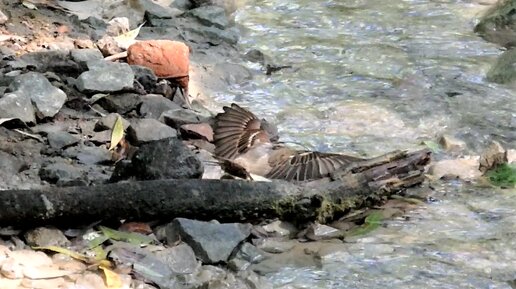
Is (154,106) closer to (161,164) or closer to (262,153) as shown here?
(262,153)

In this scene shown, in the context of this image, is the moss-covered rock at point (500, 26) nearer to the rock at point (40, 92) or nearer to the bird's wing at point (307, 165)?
the bird's wing at point (307, 165)

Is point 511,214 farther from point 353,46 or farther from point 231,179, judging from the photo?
point 353,46

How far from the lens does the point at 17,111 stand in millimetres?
4129

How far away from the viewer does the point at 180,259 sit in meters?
3.18

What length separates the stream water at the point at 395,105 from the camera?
3.29 metres

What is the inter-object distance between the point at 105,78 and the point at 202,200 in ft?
4.77

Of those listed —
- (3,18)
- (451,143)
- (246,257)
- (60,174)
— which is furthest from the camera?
(3,18)

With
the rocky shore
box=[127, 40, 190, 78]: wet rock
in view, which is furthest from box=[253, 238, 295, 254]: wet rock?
box=[127, 40, 190, 78]: wet rock

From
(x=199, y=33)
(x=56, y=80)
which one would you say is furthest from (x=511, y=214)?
(x=199, y=33)

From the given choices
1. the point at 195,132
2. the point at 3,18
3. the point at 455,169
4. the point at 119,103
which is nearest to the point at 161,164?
the point at 195,132

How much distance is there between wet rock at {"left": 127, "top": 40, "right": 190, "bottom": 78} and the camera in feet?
16.1

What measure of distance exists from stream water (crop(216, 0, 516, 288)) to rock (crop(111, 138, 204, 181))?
59 cm

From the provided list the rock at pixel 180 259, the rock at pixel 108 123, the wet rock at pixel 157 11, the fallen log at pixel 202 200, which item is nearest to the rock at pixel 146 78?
the rock at pixel 108 123

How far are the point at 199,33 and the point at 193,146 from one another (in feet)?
6.14
